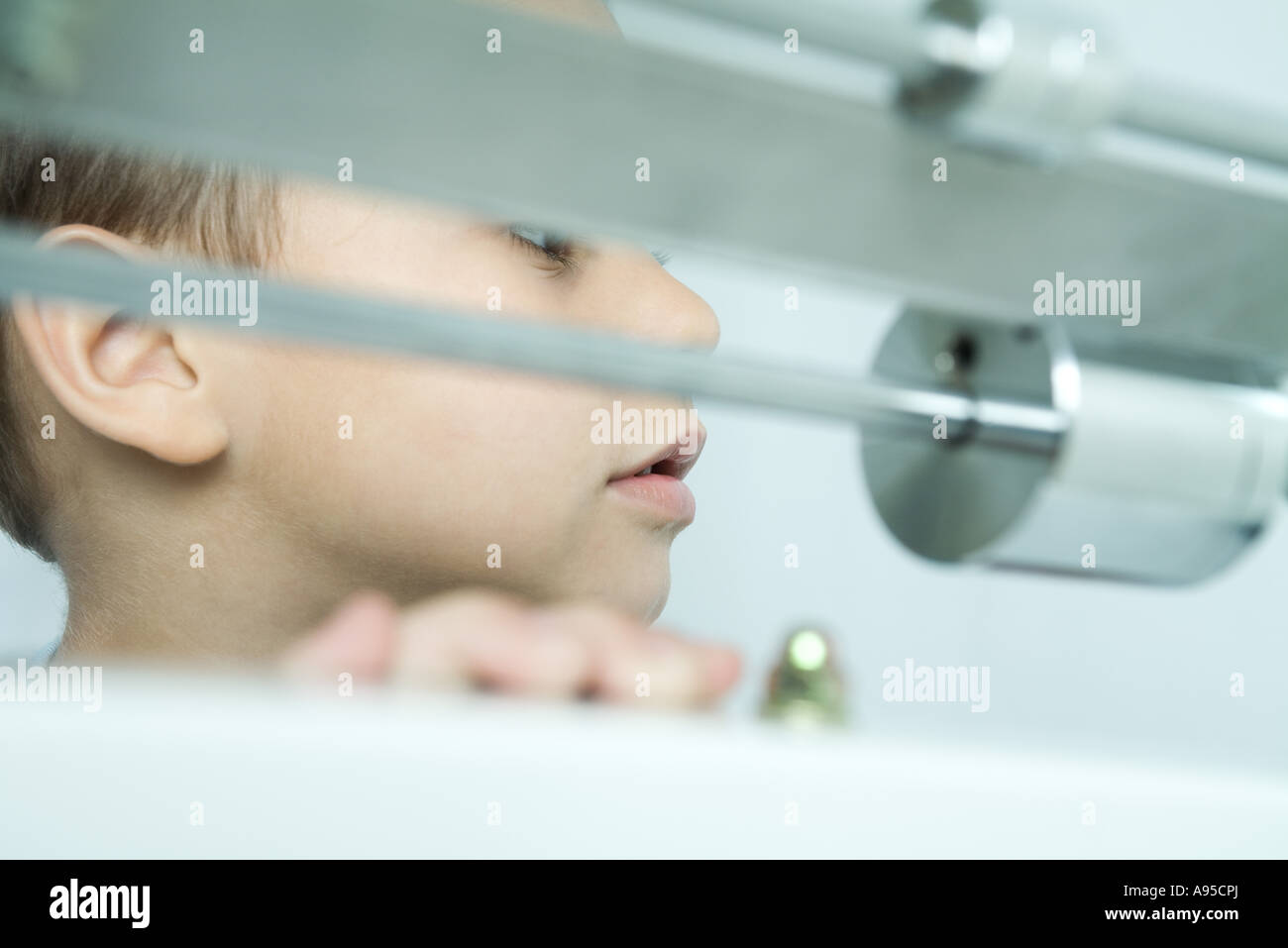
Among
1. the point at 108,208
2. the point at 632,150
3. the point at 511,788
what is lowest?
the point at 511,788

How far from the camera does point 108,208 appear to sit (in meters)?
0.57

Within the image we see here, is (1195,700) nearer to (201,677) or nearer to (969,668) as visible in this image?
(969,668)

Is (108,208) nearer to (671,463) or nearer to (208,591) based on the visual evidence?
(208,591)

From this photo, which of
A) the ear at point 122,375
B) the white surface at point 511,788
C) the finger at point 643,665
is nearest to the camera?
the white surface at point 511,788

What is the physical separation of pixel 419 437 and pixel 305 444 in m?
0.05

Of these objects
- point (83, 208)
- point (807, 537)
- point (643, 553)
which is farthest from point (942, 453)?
point (807, 537)

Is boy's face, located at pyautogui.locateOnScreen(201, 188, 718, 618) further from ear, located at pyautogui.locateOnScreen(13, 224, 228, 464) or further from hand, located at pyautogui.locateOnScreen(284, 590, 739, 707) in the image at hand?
hand, located at pyautogui.locateOnScreen(284, 590, 739, 707)

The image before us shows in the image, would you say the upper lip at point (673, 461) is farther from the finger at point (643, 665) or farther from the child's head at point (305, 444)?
the finger at point (643, 665)

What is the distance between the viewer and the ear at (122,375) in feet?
1.73

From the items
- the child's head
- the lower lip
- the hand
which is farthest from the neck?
the hand

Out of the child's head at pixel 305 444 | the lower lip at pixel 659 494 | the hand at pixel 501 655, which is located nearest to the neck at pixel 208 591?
the child's head at pixel 305 444

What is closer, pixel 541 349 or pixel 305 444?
pixel 541 349

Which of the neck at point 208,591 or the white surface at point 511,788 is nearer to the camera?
the white surface at point 511,788

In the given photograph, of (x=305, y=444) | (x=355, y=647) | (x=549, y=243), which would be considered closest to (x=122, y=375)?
(x=305, y=444)
